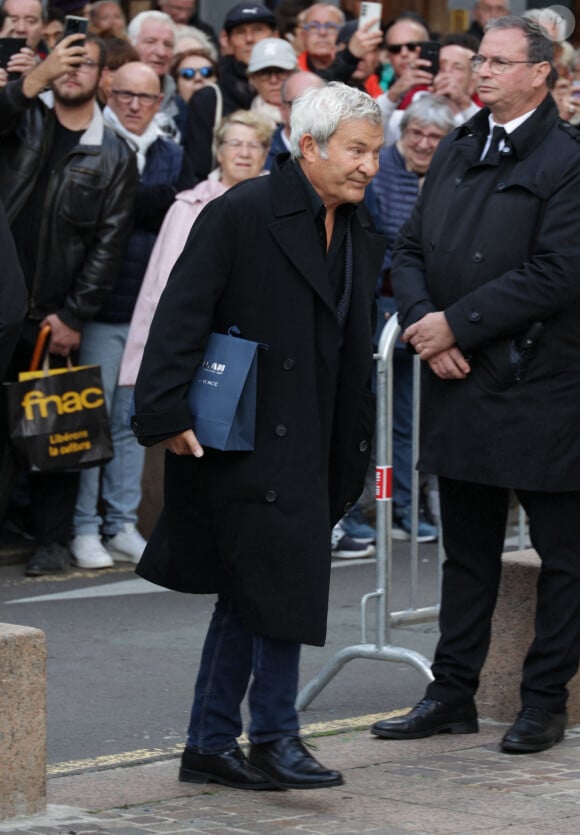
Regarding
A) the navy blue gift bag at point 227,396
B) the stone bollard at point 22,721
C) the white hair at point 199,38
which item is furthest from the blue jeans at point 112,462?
A: the stone bollard at point 22,721

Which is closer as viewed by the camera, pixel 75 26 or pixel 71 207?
pixel 75 26

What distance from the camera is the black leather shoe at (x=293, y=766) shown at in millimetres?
4961

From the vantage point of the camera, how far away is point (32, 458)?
341 inches

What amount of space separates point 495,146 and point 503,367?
0.72 meters

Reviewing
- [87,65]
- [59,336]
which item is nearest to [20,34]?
[87,65]

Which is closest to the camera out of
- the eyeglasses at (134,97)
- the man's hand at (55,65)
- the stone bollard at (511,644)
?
the stone bollard at (511,644)

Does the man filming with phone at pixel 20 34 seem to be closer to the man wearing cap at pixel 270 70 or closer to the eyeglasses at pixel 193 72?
the man wearing cap at pixel 270 70

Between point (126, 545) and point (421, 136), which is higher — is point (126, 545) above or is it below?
below

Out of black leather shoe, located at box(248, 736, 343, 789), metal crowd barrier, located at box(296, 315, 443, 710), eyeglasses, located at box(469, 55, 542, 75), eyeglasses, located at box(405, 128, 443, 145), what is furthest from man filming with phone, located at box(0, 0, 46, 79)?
black leather shoe, located at box(248, 736, 343, 789)

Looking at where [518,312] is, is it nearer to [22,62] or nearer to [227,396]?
[227,396]

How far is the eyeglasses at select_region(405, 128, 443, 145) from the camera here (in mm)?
9688

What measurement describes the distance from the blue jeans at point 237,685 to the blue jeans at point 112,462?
13.8 feet

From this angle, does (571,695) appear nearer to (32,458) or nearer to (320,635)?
(320,635)

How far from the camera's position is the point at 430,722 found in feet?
19.0
